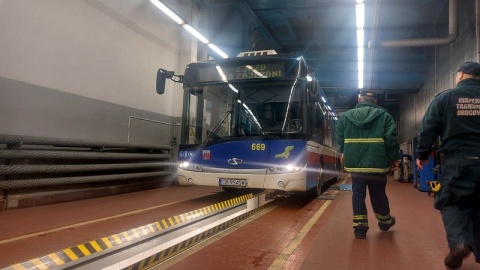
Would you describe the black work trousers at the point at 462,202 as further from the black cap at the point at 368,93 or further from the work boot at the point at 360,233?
the black cap at the point at 368,93

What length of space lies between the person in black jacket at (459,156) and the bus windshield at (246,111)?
3579 mm

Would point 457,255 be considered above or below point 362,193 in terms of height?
below

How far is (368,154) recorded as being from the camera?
471 cm

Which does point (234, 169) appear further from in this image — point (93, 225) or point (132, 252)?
point (132, 252)

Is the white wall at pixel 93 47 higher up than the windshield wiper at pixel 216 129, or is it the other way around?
the white wall at pixel 93 47

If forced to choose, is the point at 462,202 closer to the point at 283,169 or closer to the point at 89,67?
the point at 283,169

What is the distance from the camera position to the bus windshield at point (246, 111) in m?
7.21

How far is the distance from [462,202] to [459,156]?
17.0 inches

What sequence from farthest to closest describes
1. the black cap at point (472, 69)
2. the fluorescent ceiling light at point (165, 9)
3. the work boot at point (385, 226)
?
1. the fluorescent ceiling light at point (165, 9)
2. the work boot at point (385, 226)
3. the black cap at point (472, 69)

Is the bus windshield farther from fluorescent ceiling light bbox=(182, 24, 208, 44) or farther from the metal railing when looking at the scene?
fluorescent ceiling light bbox=(182, 24, 208, 44)

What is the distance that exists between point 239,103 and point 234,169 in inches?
55.1

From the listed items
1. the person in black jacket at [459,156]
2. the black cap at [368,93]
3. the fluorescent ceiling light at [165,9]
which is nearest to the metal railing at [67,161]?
the fluorescent ceiling light at [165,9]


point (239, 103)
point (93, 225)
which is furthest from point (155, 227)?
point (239, 103)

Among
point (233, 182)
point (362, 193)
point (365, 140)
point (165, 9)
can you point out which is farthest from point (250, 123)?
point (165, 9)
